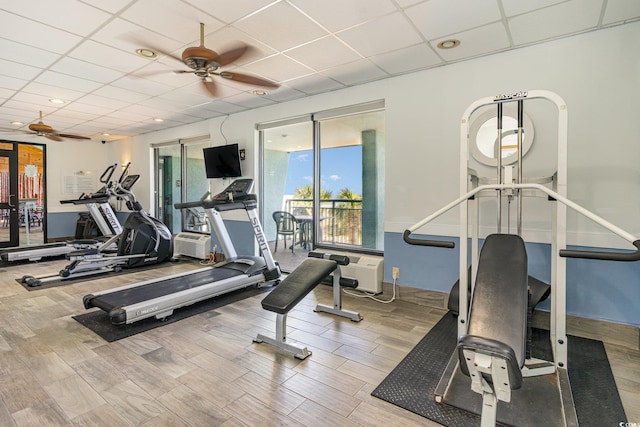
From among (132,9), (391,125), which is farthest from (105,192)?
(391,125)

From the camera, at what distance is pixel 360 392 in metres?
2.06

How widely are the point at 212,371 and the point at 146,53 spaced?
9.67 feet

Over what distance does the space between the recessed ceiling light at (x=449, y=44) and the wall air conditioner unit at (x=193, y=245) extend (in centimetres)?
473

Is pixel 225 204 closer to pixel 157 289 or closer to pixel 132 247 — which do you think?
pixel 157 289

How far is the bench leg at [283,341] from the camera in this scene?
2503 mm

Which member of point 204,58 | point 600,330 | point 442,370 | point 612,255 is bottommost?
point 442,370

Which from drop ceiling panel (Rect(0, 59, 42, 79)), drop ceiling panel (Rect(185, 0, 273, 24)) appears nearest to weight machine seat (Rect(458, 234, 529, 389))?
drop ceiling panel (Rect(185, 0, 273, 24))

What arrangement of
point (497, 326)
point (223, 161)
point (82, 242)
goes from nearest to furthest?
point (497, 326) → point (223, 161) → point (82, 242)

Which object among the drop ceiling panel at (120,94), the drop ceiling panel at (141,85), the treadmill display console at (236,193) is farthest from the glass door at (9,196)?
the treadmill display console at (236,193)

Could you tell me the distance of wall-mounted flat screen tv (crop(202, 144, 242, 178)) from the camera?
17.8 ft

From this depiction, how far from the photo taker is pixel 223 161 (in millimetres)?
5578

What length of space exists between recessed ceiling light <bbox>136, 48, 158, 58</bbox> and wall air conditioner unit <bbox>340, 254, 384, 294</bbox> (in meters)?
3.10

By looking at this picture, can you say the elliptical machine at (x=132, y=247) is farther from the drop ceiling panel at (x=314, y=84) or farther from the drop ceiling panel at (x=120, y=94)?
the drop ceiling panel at (x=314, y=84)

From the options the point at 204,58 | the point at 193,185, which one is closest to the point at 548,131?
the point at 204,58
